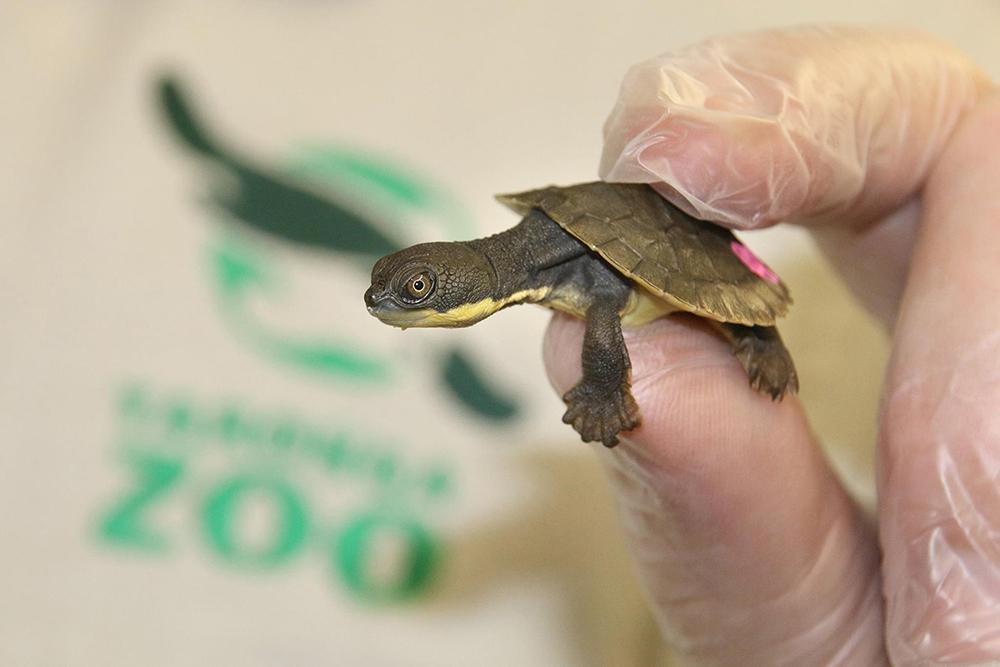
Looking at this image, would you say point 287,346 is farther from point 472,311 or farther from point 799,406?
point 799,406

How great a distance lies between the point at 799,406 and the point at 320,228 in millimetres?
891

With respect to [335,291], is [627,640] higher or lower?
lower

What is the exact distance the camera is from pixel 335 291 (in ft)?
4.95

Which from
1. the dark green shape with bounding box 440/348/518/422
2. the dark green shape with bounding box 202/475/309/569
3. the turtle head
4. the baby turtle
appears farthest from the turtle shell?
the dark green shape with bounding box 202/475/309/569

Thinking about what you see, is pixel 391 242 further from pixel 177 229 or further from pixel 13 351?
pixel 13 351

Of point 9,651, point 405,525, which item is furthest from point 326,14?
point 9,651

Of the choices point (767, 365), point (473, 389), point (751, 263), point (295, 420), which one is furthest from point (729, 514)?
point (295, 420)

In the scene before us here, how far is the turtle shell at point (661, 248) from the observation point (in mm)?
806

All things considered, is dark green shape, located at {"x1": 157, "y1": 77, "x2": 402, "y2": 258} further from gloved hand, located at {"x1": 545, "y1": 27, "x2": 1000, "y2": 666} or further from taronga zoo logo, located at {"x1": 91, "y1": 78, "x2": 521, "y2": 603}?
gloved hand, located at {"x1": 545, "y1": 27, "x2": 1000, "y2": 666}

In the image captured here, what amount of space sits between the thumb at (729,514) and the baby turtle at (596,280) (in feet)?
0.18

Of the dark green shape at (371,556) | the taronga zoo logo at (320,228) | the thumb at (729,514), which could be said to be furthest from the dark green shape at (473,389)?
the thumb at (729,514)

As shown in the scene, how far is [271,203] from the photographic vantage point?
1.54 metres

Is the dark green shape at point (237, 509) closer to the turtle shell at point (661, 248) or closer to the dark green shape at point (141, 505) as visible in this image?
the dark green shape at point (141, 505)

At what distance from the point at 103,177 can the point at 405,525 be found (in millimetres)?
823
